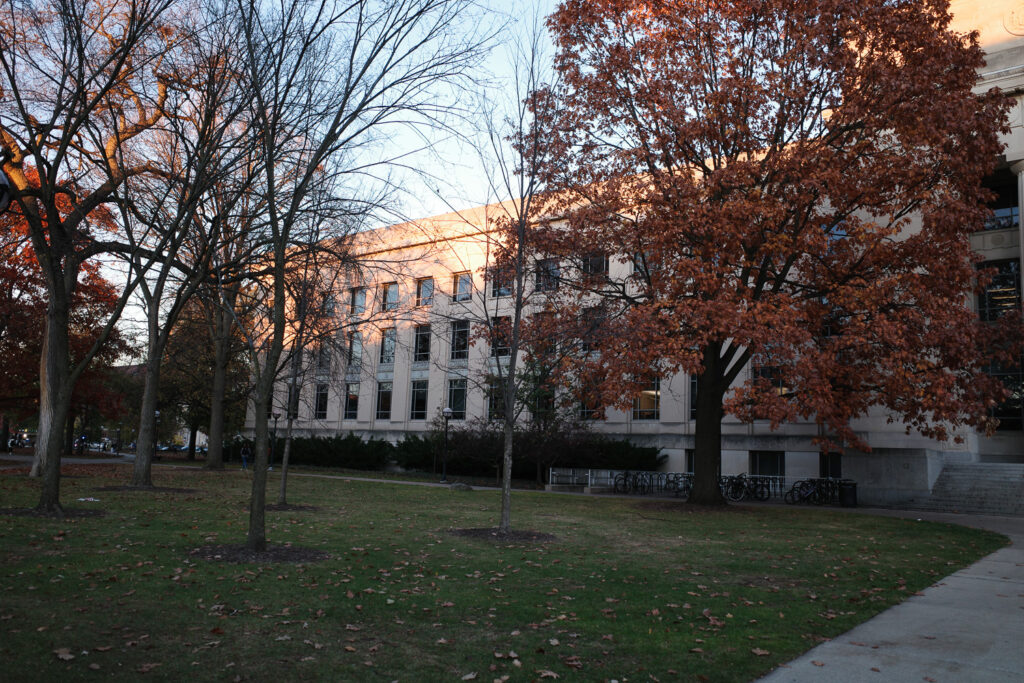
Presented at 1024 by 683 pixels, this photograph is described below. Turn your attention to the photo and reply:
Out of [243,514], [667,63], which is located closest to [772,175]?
[667,63]

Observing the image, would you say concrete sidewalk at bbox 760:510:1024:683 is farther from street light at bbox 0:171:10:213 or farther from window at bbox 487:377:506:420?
window at bbox 487:377:506:420

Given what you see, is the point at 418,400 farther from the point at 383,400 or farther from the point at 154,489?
the point at 154,489

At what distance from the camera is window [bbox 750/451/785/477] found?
109 feet

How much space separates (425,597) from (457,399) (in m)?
38.1

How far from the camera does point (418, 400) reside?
4969 centimetres

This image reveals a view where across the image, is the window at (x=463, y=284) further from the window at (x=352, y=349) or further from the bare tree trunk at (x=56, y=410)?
the bare tree trunk at (x=56, y=410)

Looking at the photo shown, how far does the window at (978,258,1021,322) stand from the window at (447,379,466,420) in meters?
26.7

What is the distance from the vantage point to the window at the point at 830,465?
30.7 metres

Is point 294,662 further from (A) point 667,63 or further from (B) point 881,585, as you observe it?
(A) point 667,63

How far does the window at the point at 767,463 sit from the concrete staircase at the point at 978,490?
21.3ft

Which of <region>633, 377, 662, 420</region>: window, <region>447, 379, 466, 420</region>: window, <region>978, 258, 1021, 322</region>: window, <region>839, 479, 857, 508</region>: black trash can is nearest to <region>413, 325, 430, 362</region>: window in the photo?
<region>447, 379, 466, 420</region>: window

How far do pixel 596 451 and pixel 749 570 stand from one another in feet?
77.4

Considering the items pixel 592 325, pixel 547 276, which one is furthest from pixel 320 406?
pixel 592 325

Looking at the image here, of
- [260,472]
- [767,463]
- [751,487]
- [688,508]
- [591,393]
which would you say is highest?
[591,393]
